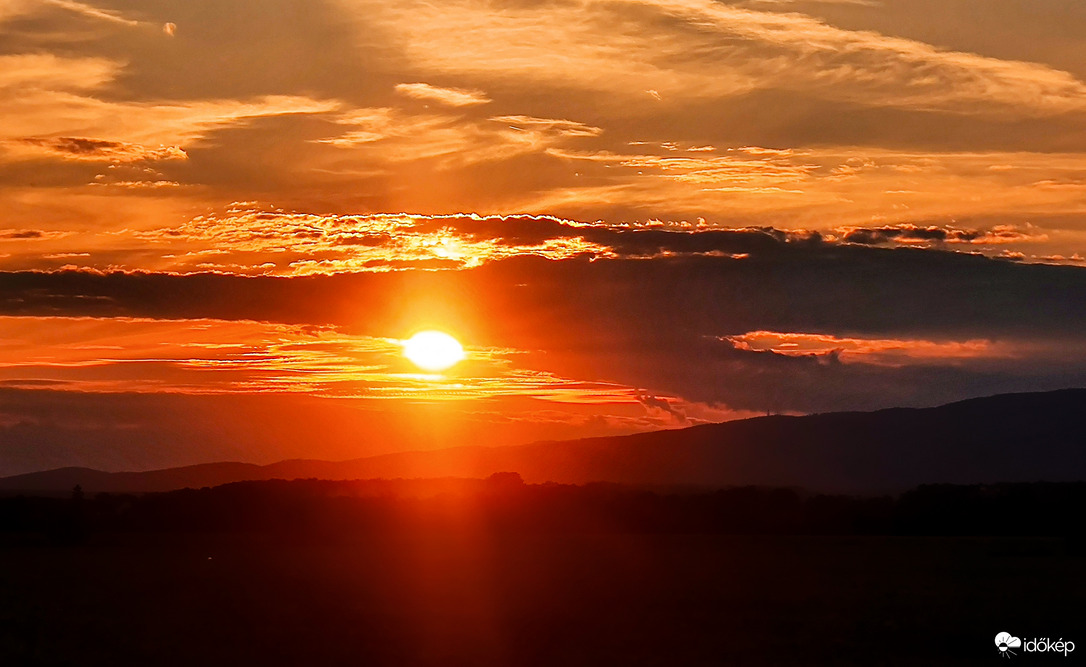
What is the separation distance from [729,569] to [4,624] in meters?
26.4

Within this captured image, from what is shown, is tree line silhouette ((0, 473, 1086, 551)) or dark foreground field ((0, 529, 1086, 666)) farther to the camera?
tree line silhouette ((0, 473, 1086, 551))

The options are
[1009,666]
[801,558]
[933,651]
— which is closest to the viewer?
[1009,666]

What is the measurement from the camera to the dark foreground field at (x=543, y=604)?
114ft

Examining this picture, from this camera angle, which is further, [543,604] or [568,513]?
[568,513]

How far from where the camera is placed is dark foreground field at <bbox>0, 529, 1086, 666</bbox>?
114 feet

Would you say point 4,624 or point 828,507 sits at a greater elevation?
point 4,624

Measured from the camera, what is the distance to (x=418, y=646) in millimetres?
35062

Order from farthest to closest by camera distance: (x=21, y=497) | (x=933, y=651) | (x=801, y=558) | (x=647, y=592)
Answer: (x=21, y=497) < (x=801, y=558) < (x=647, y=592) < (x=933, y=651)

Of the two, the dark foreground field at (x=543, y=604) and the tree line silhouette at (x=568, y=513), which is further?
the tree line silhouette at (x=568, y=513)

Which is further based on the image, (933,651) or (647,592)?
(647,592)

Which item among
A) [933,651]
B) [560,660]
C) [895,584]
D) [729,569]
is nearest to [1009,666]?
[933,651]

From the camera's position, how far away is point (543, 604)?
137 feet

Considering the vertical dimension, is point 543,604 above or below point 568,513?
above

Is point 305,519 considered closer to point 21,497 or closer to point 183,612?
point 21,497
